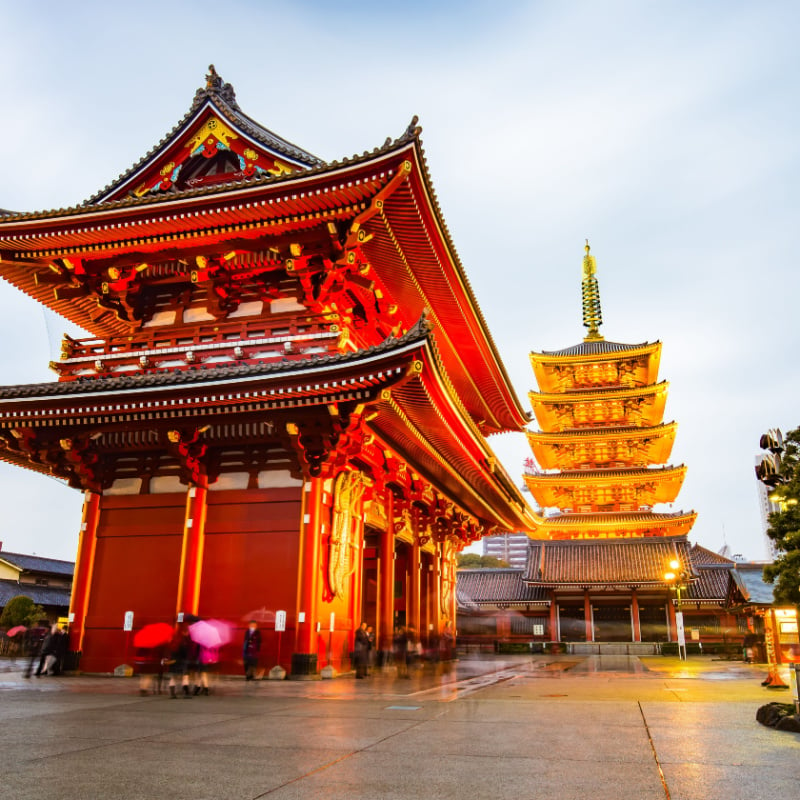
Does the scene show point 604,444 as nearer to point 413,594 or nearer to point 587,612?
point 587,612

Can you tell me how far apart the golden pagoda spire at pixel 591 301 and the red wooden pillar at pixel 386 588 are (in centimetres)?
3844

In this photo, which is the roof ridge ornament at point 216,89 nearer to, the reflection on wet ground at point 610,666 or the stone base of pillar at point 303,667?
the stone base of pillar at point 303,667

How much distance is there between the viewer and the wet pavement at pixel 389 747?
18.7 feet

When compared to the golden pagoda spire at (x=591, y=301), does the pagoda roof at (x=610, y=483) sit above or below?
below

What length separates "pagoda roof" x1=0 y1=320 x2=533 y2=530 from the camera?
48.9ft

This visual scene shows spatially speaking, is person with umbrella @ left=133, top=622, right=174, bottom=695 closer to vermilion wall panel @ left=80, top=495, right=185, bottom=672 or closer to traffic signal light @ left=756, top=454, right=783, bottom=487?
vermilion wall panel @ left=80, top=495, right=185, bottom=672

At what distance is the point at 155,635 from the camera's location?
54.9 ft

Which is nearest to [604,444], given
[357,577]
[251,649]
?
[357,577]

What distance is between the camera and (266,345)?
58.7ft

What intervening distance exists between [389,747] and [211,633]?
8.73m

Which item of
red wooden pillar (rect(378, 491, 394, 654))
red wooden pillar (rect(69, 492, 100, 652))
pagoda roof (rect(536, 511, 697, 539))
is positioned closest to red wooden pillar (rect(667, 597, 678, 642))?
pagoda roof (rect(536, 511, 697, 539))

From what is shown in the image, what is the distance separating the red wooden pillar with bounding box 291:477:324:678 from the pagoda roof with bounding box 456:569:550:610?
34.1 meters

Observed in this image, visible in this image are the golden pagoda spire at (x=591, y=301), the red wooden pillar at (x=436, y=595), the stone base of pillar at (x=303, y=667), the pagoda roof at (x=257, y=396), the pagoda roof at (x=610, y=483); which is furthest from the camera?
the golden pagoda spire at (x=591, y=301)

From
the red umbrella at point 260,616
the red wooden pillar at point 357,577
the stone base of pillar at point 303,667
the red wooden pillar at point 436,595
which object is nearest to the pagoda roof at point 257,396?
the red wooden pillar at point 357,577
